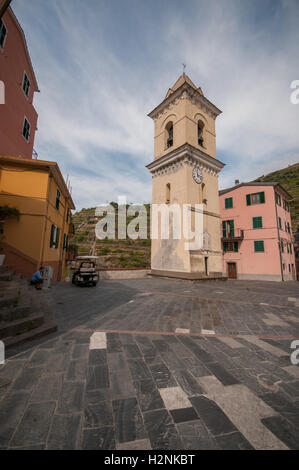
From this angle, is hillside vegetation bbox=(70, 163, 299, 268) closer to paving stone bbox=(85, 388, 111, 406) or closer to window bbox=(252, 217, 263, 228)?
window bbox=(252, 217, 263, 228)

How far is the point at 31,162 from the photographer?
923 cm

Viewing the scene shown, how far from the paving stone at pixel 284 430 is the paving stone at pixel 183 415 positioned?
2.01ft

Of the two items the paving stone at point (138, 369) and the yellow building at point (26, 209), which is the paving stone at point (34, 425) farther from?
the yellow building at point (26, 209)

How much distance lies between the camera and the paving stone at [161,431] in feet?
4.60

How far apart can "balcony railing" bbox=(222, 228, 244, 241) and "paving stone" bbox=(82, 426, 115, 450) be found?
69.8 ft

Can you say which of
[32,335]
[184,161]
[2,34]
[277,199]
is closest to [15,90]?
[2,34]

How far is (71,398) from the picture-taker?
1.84m

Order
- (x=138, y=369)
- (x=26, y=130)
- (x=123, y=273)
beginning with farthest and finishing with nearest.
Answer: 1. (x=123, y=273)
2. (x=26, y=130)
3. (x=138, y=369)

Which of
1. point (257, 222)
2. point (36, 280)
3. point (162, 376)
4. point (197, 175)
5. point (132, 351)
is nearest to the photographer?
point (162, 376)

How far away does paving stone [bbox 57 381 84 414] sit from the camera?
1.72 m

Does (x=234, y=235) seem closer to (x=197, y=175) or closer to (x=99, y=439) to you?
(x=197, y=175)

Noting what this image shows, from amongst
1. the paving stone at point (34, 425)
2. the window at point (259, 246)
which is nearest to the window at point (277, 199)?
the window at point (259, 246)

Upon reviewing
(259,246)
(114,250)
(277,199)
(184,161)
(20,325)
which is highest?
(184,161)

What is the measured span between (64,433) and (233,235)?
21956 mm
